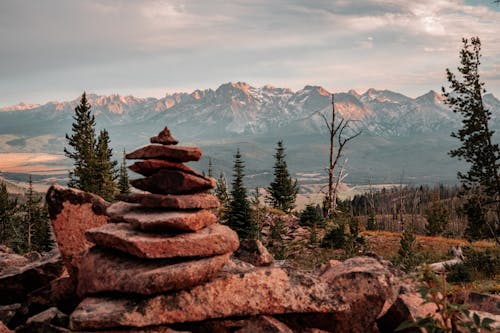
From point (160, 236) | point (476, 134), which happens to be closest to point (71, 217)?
point (160, 236)

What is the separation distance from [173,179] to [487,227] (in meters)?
26.4

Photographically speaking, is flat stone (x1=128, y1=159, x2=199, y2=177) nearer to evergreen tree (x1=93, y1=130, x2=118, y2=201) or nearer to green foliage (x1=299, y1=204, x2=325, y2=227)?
green foliage (x1=299, y1=204, x2=325, y2=227)

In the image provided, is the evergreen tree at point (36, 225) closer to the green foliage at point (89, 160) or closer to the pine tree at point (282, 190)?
the green foliage at point (89, 160)

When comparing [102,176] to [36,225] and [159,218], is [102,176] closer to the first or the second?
[36,225]

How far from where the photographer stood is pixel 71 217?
15797mm

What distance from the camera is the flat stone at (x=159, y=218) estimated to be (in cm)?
1160

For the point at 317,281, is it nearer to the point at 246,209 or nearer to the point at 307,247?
the point at 307,247

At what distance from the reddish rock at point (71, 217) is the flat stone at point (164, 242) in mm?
3742

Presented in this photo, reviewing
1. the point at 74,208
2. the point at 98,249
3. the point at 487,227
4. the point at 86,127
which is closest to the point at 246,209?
the point at 487,227

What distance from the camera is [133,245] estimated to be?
1101cm

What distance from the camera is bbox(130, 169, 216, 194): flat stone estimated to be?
12.8 m

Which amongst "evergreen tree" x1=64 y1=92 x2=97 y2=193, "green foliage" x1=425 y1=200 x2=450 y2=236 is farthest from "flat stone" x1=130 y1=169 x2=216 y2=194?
"green foliage" x1=425 y1=200 x2=450 y2=236

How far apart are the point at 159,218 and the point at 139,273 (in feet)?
5.60

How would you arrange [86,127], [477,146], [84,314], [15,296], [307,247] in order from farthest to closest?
[86,127] → [307,247] → [477,146] → [15,296] → [84,314]
